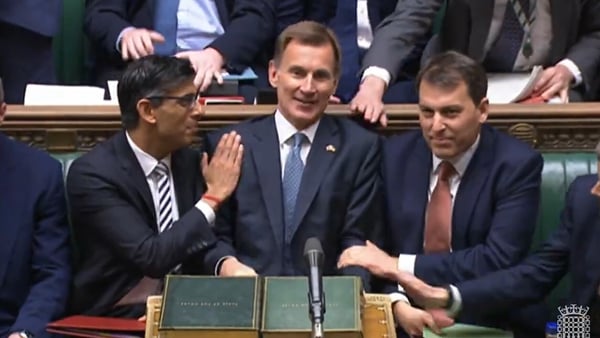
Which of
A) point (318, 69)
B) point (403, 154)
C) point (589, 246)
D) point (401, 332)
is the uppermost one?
point (318, 69)

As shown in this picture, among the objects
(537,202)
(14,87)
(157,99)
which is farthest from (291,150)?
(14,87)

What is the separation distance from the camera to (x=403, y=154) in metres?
3.33

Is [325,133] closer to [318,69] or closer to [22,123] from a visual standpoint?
[318,69]

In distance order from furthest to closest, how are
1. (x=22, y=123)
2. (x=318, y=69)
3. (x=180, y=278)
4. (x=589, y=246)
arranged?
(x=22, y=123) → (x=318, y=69) → (x=589, y=246) → (x=180, y=278)

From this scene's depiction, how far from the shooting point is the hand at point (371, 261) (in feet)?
10.4

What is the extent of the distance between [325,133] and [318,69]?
0.54 feet

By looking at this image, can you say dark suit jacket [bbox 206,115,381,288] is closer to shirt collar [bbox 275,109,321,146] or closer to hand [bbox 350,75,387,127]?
shirt collar [bbox 275,109,321,146]

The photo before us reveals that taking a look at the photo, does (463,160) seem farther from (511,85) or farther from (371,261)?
(511,85)

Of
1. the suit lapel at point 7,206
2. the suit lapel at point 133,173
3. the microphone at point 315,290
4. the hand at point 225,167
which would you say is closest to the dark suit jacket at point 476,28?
the hand at point 225,167

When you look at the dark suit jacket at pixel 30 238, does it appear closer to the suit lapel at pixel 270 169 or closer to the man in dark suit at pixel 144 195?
the man in dark suit at pixel 144 195

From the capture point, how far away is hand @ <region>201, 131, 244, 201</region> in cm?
327

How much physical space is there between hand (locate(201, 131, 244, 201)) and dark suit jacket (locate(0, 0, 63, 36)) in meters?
0.94

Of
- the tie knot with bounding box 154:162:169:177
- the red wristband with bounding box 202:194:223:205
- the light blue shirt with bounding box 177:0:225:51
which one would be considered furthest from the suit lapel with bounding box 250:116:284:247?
the light blue shirt with bounding box 177:0:225:51

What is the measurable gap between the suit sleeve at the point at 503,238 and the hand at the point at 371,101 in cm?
44
